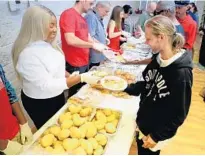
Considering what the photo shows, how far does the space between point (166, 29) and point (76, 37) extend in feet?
3.49

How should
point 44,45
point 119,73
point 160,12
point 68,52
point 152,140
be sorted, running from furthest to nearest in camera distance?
point 160,12 < point 68,52 < point 119,73 < point 44,45 < point 152,140

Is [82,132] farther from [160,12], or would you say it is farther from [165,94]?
[160,12]

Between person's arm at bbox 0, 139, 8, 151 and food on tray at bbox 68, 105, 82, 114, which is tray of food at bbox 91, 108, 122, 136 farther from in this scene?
person's arm at bbox 0, 139, 8, 151

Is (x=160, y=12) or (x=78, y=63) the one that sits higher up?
(x=160, y=12)

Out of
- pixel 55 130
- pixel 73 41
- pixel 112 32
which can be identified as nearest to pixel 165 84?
pixel 55 130

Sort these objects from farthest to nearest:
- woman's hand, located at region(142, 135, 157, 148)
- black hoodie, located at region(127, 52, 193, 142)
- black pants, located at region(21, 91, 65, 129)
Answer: black pants, located at region(21, 91, 65, 129), woman's hand, located at region(142, 135, 157, 148), black hoodie, located at region(127, 52, 193, 142)

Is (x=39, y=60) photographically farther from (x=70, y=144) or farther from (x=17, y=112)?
(x=70, y=144)

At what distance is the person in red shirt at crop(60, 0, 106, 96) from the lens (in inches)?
78.5

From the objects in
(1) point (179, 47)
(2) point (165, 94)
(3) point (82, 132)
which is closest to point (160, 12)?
(1) point (179, 47)

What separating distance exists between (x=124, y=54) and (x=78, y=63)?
59 centimetres

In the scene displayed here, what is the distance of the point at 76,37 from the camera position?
2016mm

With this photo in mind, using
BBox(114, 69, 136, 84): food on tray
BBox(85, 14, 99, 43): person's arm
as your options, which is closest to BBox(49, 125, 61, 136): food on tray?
BBox(114, 69, 136, 84): food on tray

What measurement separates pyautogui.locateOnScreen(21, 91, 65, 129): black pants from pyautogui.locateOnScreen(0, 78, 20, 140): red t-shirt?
0.71 feet

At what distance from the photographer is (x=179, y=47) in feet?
3.83
